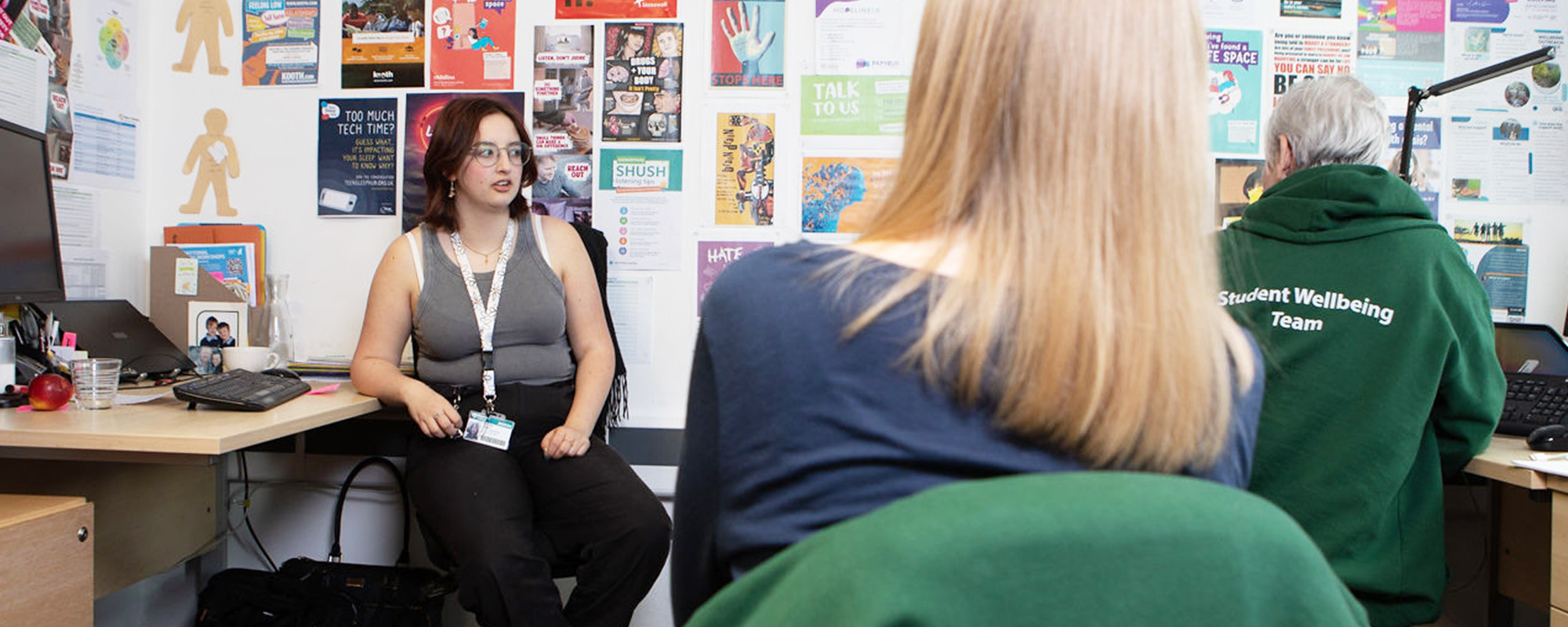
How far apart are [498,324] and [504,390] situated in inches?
5.4

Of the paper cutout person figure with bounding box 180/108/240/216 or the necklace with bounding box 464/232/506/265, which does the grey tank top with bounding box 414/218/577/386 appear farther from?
the paper cutout person figure with bounding box 180/108/240/216

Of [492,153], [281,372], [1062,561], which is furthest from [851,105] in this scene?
[1062,561]

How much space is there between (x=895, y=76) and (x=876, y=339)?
178 cm

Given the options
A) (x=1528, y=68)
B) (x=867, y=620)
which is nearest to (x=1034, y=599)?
(x=867, y=620)

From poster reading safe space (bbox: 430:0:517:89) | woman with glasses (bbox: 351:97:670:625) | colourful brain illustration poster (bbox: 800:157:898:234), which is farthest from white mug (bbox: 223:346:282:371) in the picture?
colourful brain illustration poster (bbox: 800:157:898:234)

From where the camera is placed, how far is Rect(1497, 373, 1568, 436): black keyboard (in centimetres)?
176

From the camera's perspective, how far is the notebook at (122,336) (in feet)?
6.53

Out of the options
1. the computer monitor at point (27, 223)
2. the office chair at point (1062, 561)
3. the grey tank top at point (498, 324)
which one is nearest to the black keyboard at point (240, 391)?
the grey tank top at point (498, 324)

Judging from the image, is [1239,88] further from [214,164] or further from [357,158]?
[214,164]

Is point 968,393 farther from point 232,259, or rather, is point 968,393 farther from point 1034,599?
point 232,259

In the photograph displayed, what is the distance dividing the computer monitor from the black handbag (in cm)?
A: 75

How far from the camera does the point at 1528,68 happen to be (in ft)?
7.35

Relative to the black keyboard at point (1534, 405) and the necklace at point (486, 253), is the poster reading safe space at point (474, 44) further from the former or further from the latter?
the black keyboard at point (1534, 405)

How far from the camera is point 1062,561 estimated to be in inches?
16.9
